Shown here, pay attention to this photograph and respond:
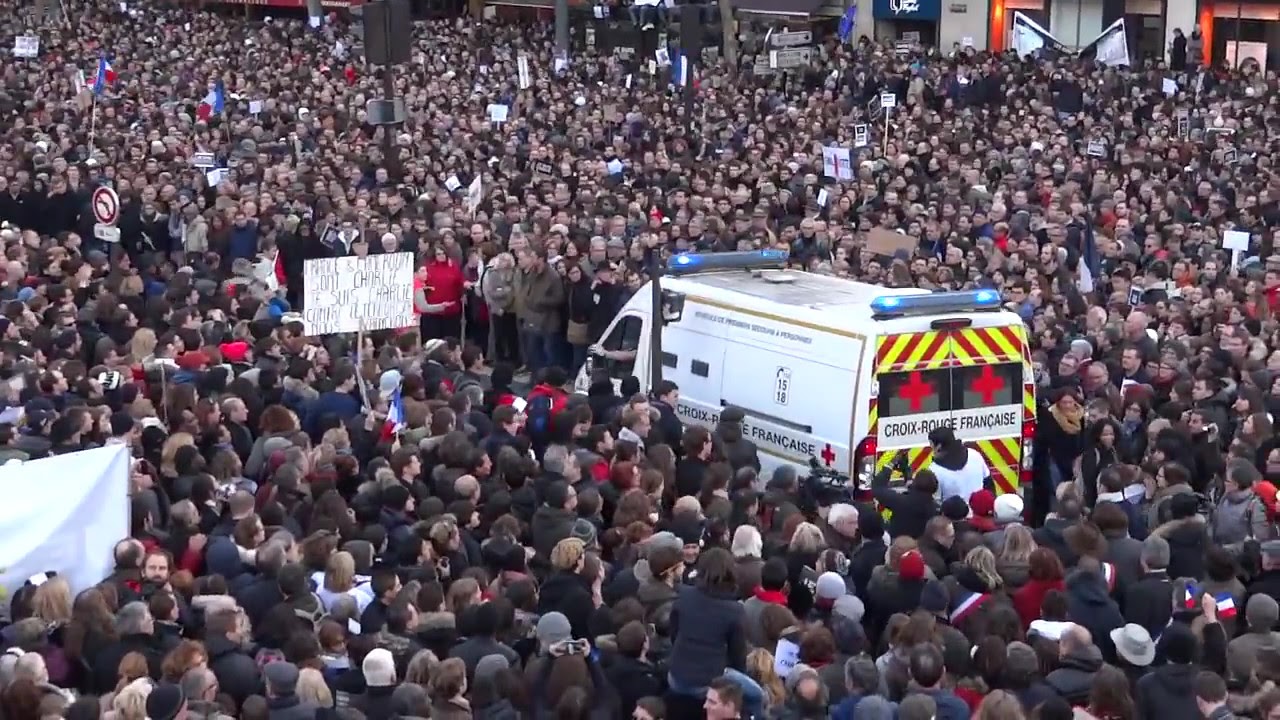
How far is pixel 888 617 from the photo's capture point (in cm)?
973

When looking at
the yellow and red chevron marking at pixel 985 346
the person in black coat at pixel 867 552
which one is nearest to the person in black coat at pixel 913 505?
the person in black coat at pixel 867 552

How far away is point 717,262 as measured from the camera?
15453mm

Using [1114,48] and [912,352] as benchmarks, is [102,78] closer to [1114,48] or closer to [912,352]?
[1114,48]

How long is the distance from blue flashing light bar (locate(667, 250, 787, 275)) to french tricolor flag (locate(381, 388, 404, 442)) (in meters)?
2.87

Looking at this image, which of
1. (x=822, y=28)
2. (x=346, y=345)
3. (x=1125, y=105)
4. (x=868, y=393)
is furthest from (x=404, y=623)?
(x=822, y=28)

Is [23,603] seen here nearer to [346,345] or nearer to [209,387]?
[209,387]

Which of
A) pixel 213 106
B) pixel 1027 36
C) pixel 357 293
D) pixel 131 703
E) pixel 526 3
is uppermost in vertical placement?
pixel 526 3

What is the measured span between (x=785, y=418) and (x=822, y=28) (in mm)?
32179

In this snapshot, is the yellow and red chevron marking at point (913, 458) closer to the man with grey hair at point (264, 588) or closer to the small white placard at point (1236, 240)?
the man with grey hair at point (264, 588)

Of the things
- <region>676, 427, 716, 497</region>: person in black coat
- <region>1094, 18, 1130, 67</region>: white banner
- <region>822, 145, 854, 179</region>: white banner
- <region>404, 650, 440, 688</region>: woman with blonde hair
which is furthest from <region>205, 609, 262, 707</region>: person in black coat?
<region>1094, 18, 1130, 67</region>: white banner

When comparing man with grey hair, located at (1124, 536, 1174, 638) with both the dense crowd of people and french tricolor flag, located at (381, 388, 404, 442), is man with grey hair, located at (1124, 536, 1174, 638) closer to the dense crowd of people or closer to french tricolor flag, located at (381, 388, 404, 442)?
the dense crowd of people

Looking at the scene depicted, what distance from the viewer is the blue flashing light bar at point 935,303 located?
523 inches

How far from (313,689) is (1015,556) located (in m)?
3.48

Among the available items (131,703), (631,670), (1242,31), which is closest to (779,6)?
(1242,31)
